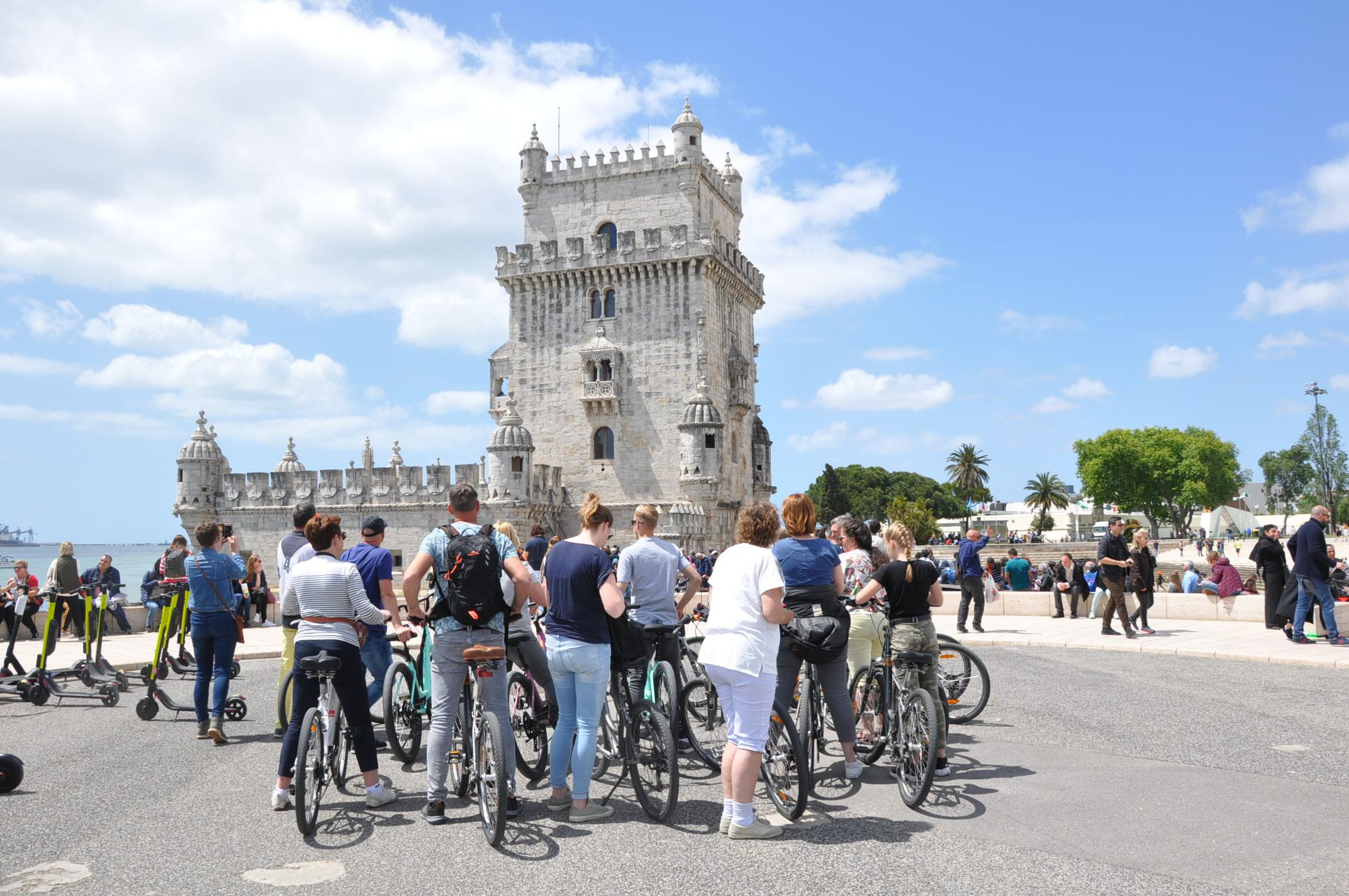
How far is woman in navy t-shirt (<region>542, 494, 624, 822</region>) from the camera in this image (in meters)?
6.41

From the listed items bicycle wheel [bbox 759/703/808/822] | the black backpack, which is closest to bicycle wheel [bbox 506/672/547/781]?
the black backpack

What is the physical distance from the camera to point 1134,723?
369 inches

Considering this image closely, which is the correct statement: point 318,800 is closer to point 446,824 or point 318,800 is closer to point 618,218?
point 446,824

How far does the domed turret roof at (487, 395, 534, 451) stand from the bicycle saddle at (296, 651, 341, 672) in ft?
91.0

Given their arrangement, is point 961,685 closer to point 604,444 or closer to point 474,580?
point 474,580

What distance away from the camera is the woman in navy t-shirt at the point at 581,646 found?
6.41 m

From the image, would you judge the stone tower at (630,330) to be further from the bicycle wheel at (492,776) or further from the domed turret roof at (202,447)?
the bicycle wheel at (492,776)

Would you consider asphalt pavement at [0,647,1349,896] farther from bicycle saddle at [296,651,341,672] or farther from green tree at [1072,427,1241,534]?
green tree at [1072,427,1241,534]

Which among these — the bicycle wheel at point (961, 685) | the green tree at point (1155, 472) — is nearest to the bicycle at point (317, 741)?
the bicycle wheel at point (961, 685)

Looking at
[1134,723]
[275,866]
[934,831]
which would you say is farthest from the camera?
[1134,723]

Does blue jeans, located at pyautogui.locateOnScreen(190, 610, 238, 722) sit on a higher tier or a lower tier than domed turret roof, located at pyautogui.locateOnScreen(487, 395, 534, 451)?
lower

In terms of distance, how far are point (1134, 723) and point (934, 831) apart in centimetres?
426

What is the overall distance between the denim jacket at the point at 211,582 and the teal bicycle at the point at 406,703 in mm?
1844

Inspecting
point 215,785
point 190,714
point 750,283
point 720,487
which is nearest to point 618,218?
point 750,283
